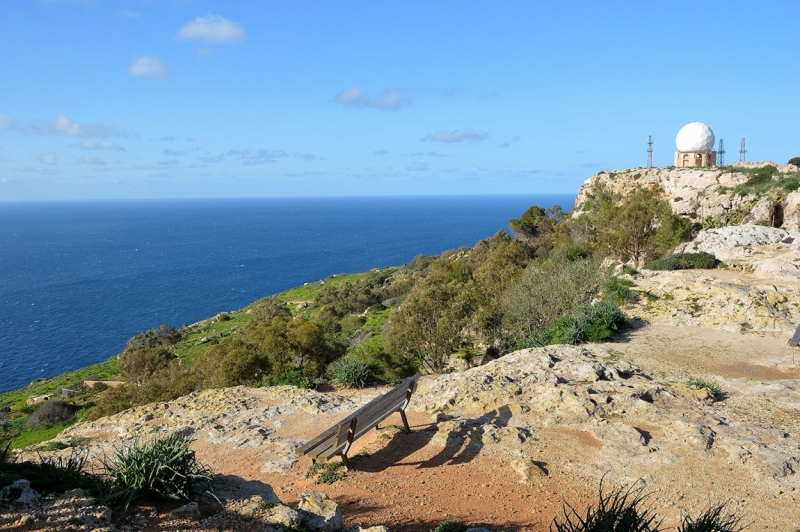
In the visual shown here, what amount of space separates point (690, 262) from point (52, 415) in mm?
38695

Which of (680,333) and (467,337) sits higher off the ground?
(680,333)

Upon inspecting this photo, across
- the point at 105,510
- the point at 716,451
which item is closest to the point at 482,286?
the point at 716,451

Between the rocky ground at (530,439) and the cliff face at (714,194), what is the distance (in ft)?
81.4

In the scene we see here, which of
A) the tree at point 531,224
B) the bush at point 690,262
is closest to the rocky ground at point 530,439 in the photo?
the bush at point 690,262

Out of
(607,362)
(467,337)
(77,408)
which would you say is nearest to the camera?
(607,362)

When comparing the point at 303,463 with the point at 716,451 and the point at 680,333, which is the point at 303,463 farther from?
the point at 680,333

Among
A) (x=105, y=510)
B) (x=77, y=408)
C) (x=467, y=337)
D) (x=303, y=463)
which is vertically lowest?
(x=77, y=408)

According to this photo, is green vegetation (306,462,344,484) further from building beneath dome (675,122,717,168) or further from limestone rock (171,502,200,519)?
building beneath dome (675,122,717,168)

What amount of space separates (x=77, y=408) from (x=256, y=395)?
92.4 feet

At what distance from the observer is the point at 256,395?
1445cm

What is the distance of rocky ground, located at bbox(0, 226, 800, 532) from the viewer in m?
7.18

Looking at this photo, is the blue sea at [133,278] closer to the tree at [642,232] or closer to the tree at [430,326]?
the tree at [430,326]

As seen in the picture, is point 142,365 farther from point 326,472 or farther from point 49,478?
point 49,478

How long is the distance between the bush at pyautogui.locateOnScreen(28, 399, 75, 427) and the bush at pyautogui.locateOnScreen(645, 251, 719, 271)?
36.2m
